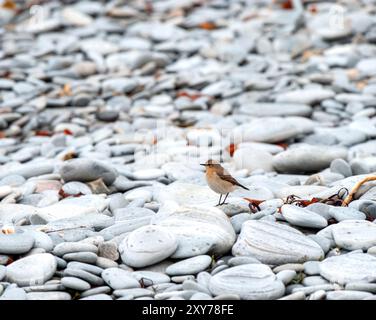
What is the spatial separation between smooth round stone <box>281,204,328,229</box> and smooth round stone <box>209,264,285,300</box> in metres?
0.54

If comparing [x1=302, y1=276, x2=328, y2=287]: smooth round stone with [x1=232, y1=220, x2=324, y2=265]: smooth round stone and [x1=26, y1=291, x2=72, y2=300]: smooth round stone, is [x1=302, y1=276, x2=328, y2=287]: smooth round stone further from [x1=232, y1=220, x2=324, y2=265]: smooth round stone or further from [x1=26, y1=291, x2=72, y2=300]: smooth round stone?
[x1=26, y1=291, x2=72, y2=300]: smooth round stone

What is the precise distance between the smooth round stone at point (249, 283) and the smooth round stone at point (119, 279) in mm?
398

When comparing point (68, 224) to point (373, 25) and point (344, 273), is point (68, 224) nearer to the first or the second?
point (344, 273)

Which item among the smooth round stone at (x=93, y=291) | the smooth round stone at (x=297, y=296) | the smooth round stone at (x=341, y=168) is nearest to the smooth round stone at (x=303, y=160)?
the smooth round stone at (x=341, y=168)

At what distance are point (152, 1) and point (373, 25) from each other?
372cm

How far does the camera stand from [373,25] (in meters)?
10.6

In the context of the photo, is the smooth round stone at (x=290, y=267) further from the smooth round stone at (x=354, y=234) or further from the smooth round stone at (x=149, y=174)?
the smooth round stone at (x=149, y=174)

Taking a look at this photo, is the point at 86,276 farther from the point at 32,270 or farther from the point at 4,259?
the point at 4,259

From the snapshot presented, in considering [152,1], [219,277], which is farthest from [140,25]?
[219,277]

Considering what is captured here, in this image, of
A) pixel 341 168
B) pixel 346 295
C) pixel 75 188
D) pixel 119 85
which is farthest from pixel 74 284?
pixel 119 85

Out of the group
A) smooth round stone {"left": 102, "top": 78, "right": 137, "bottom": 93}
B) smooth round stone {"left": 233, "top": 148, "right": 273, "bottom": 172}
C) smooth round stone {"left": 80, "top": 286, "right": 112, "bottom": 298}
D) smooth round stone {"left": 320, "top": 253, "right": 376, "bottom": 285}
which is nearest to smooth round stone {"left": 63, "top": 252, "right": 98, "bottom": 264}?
smooth round stone {"left": 80, "top": 286, "right": 112, "bottom": 298}

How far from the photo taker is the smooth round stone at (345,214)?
15.2 ft

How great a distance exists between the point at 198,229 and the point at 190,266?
30 cm

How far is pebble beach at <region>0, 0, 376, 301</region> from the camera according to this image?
416 cm
